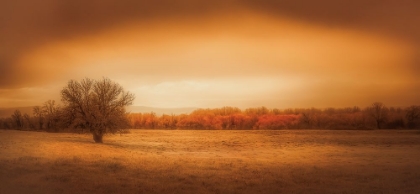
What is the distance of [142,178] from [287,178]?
4.59m

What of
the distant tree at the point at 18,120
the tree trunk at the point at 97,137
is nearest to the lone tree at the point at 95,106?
the tree trunk at the point at 97,137

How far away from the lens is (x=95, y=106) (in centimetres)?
2691

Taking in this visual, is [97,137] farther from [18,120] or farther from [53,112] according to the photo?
[18,120]

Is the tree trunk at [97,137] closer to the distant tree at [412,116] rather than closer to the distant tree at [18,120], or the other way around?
the distant tree at [18,120]

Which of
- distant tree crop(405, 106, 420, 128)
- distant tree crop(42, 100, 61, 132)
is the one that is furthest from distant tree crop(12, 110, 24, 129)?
distant tree crop(405, 106, 420, 128)

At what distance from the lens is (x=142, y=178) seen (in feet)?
41.3

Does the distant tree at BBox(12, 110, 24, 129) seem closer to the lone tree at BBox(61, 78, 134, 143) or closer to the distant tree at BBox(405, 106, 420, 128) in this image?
the lone tree at BBox(61, 78, 134, 143)

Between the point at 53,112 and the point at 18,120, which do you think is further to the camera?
the point at 18,120

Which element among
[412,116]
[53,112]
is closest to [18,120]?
[53,112]

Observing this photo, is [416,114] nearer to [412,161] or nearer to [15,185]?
[412,161]

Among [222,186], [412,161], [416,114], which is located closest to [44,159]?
[222,186]

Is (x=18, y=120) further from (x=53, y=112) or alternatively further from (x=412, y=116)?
(x=412, y=116)

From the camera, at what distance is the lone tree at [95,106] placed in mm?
26609

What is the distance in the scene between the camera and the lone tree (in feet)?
87.3
